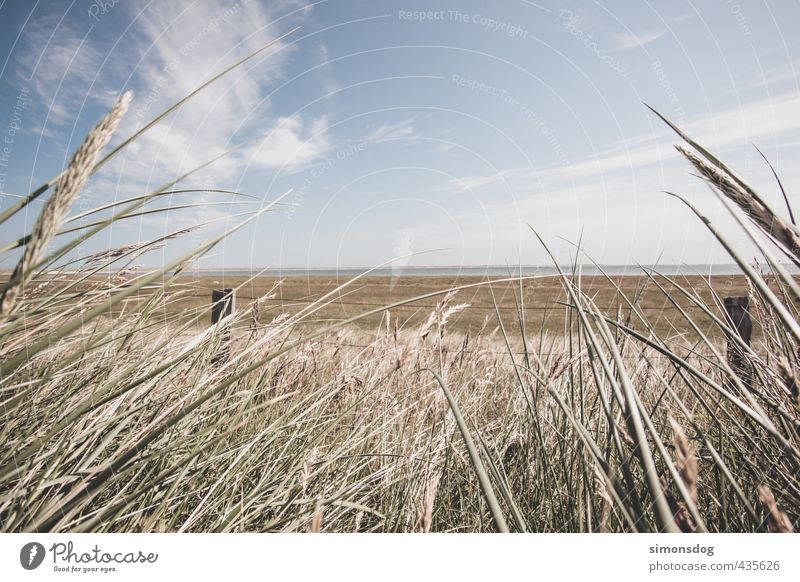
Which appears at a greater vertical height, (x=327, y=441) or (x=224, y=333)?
(x=224, y=333)

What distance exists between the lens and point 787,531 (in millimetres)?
646
